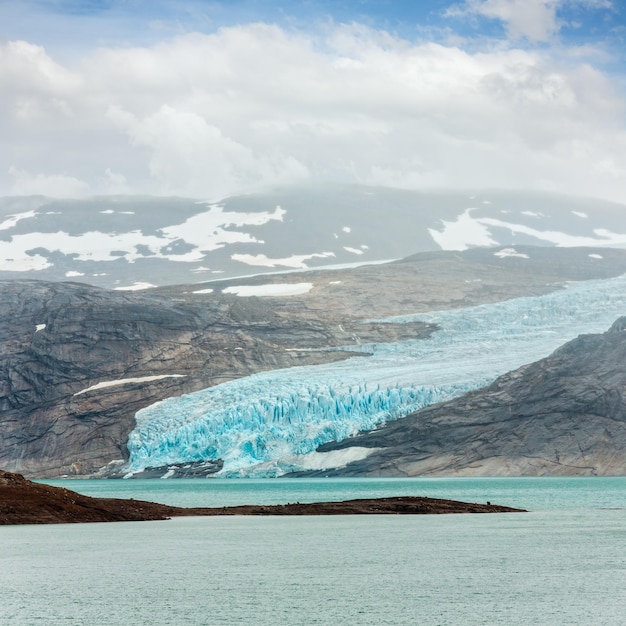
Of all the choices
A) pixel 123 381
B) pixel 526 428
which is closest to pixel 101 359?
pixel 123 381

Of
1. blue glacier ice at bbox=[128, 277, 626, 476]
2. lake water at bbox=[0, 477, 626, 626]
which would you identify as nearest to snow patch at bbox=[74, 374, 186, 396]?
blue glacier ice at bbox=[128, 277, 626, 476]

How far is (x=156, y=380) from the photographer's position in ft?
338

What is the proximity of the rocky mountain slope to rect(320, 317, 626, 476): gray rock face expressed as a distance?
19.6 meters

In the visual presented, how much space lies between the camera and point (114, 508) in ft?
145

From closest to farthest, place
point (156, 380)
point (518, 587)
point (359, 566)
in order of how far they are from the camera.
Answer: point (518, 587), point (359, 566), point (156, 380)

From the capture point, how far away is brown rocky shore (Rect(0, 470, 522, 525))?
40.8 meters

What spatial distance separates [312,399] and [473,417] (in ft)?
40.6

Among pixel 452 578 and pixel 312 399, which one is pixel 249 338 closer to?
pixel 312 399

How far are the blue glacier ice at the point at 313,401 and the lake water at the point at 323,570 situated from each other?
3746 centimetres

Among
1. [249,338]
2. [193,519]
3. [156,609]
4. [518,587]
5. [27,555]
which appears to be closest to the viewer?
[156,609]

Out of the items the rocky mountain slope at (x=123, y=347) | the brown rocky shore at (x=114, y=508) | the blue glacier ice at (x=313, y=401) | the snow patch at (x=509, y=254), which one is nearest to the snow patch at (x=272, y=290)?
the rocky mountain slope at (x=123, y=347)

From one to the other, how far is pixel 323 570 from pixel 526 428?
6053 centimetres

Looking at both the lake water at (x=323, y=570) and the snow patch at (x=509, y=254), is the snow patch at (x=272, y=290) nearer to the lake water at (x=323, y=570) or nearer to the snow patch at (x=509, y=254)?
the snow patch at (x=509, y=254)

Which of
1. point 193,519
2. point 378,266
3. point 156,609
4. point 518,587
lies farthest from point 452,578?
point 378,266
